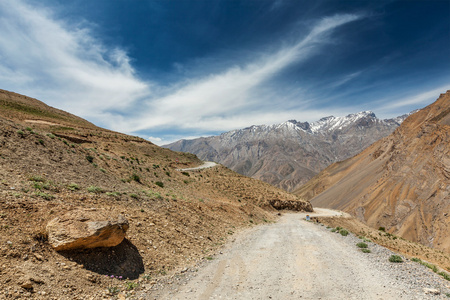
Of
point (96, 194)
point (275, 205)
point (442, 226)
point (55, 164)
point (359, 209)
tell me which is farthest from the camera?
point (359, 209)

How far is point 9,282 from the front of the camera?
6.09 meters

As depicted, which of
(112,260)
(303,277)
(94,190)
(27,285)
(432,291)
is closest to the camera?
(27,285)

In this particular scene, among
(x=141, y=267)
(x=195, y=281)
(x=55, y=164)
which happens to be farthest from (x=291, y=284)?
(x=55, y=164)

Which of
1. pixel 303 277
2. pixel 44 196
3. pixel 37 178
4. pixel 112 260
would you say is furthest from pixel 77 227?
pixel 303 277

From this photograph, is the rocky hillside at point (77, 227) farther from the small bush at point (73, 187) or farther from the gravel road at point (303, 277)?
the gravel road at point (303, 277)

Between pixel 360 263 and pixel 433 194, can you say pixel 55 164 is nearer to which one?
pixel 360 263

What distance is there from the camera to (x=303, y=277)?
9664 millimetres

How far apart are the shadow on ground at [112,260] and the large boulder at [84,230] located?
24 cm

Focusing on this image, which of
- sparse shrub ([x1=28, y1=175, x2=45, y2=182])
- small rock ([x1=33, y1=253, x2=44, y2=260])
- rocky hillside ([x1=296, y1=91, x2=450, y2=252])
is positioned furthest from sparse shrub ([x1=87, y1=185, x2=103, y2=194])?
rocky hillside ([x1=296, y1=91, x2=450, y2=252])

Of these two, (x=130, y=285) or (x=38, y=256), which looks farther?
(x=130, y=285)

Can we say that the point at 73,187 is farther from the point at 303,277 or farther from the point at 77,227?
the point at 303,277

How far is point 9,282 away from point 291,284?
9.02 m

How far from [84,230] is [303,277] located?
8890 millimetres

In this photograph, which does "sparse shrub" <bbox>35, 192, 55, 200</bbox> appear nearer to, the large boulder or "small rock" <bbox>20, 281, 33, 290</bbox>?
the large boulder
